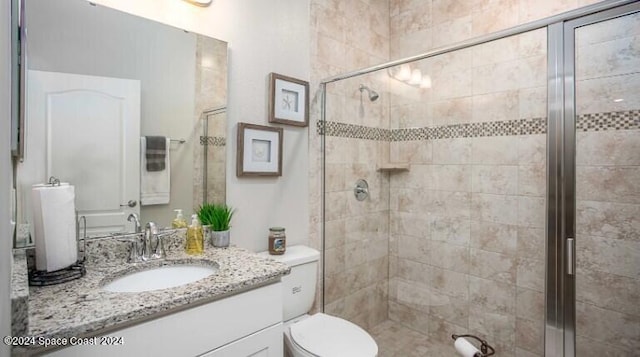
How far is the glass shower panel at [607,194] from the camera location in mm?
1344

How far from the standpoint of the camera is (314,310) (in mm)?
2074

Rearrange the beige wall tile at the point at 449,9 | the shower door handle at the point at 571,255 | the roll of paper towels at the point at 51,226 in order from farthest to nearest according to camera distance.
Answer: the beige wall tile at the point at 449,9, the shower door handle at the point at 571,255, the roll of paper towels at the point at 51,226

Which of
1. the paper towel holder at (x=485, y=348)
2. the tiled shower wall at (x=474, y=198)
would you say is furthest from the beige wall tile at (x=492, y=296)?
the paper towel holder at (x=485, y=348)

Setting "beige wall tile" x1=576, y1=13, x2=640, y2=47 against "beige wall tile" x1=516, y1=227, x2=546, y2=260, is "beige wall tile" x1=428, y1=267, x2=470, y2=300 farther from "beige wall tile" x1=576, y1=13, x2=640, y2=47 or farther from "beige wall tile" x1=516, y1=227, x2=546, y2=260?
"beige wall tile" x1=576, y1=13, x2=640, y2=47

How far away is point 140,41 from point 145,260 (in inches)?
35.8

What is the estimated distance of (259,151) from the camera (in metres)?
1.78

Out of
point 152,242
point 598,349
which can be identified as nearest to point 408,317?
point 598,349

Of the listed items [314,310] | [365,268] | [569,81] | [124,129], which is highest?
[569,81]

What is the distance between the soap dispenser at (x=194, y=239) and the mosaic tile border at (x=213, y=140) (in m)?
0.38

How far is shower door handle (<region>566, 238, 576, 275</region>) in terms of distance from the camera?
1.29 meters

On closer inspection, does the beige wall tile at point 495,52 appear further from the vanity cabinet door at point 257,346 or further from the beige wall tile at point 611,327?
the vanity cabinet door at point 257,346

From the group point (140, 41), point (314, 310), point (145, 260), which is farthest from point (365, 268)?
point (140, 41)

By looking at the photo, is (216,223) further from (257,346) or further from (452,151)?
(452,151)

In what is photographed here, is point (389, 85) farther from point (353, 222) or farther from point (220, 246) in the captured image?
point (220, 246)
